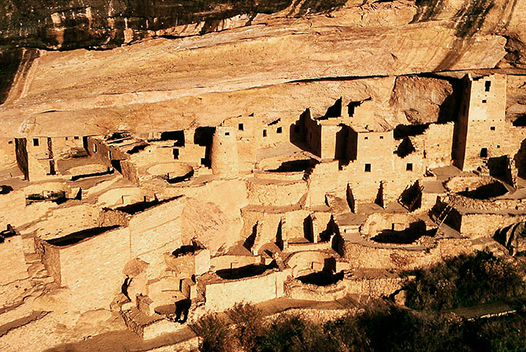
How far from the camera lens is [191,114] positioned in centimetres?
1911

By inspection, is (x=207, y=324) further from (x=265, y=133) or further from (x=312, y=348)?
(x=265, y=133)

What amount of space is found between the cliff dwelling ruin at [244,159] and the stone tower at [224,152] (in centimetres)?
4

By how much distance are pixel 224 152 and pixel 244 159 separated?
4.31ft

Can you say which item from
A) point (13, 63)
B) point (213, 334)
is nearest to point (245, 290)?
point (213, 334)

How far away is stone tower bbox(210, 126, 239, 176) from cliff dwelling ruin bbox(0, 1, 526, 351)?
0.04m

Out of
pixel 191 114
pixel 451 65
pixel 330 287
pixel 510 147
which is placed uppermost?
pixel 451 65

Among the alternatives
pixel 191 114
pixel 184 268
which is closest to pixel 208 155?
pixel 191 114

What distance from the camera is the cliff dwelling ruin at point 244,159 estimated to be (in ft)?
47.8

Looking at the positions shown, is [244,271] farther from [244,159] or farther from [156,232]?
[244,159]

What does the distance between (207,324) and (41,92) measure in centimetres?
709

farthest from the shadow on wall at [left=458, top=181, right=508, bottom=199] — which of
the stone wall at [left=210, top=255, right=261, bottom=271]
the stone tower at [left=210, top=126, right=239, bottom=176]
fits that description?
the stone tower at [left=210, top=126, right=239, bottom=176]

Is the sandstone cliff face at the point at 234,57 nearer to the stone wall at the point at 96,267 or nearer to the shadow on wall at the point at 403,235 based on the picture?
A: the shadow on wall at the point at 403,235

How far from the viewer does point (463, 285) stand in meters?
16.7

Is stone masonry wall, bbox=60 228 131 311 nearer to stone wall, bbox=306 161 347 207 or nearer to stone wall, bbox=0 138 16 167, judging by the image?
stone wall, bbox=0 138 16 167
